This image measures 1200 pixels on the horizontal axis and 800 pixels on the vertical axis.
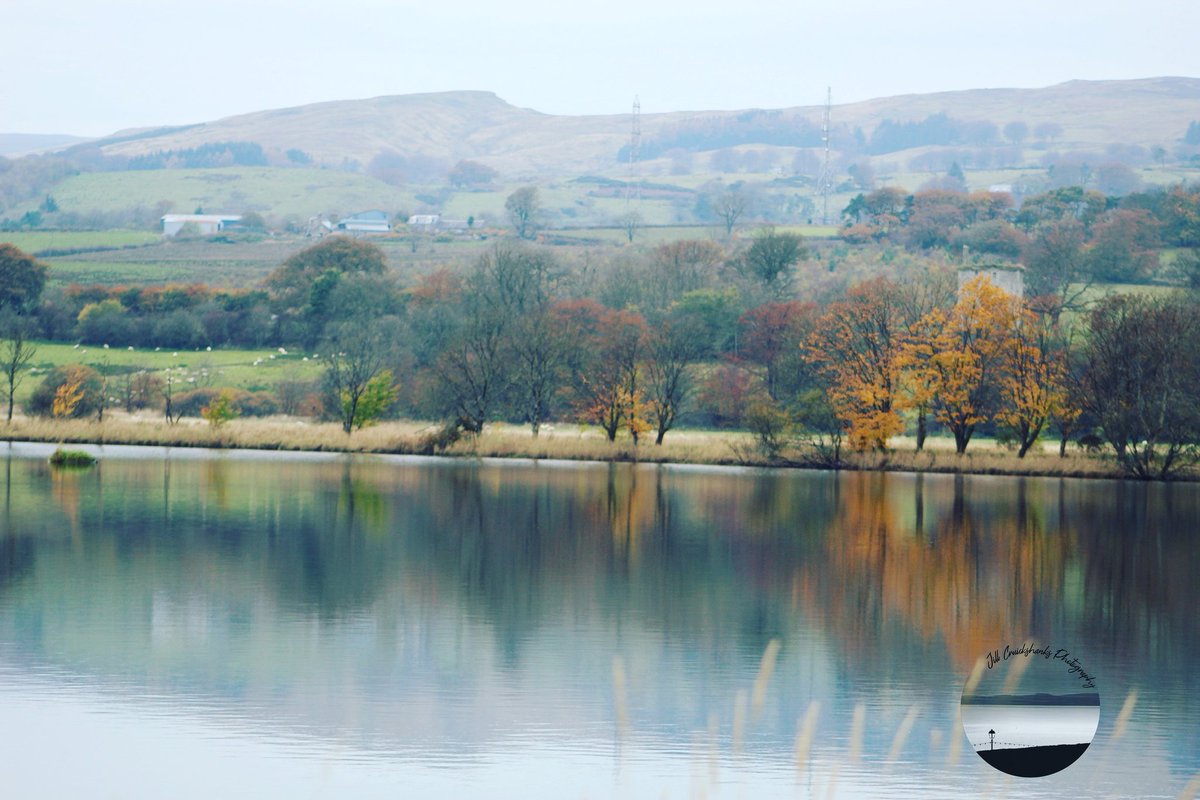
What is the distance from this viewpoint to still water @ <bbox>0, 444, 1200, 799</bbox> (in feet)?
42.4

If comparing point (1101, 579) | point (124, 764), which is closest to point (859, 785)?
point (124, 764)

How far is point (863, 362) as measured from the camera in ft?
176

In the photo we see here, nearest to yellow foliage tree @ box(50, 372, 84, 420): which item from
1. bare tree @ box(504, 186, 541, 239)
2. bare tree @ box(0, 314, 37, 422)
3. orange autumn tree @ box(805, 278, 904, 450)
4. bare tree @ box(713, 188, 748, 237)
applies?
bare tree @ box(0, 314, 37, 422)

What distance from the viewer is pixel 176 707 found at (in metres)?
14.6

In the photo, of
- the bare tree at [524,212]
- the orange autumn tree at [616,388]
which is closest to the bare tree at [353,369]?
the orange autumn tree at [616,388]

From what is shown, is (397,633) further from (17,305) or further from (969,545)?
(17,305)

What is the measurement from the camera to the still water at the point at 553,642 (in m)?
12.9

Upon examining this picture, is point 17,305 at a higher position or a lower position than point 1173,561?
higher

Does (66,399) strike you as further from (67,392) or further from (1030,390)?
(1030,390)

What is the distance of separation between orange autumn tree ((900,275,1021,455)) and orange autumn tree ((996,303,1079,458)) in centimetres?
39

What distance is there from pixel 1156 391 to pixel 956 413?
23.1ft

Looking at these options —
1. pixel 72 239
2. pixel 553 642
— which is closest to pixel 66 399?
pixel 553 642

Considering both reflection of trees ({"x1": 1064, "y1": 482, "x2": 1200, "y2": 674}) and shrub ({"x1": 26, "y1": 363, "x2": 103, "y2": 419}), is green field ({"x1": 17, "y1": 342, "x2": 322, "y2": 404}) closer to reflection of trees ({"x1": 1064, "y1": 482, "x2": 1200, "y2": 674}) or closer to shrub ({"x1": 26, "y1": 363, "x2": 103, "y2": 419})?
shrub ({"x1": 26, "y1": 363, "x2": 103, "y2": 419})

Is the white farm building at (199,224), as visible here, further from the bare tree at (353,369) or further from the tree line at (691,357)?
the bare tree at (353,369)
